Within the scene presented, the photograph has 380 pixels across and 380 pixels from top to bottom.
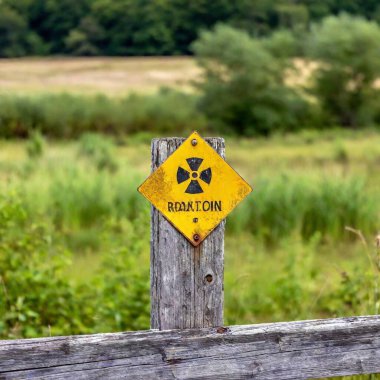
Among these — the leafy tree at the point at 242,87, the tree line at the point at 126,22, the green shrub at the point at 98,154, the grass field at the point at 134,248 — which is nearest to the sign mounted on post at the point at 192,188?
the grass field at the point at 134,248

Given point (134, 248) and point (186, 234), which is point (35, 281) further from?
point (186, 234)

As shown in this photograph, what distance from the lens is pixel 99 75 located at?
41.6 m

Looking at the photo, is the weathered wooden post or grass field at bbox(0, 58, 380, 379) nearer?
the weathered wooden post

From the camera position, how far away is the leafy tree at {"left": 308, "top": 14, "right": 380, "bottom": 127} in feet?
135

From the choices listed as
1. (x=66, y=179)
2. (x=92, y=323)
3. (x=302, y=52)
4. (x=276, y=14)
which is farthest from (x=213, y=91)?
(x=92, y=323)

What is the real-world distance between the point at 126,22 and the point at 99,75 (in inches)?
241

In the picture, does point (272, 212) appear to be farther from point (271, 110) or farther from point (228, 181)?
point (271, 110)

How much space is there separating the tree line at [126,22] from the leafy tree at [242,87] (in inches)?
96.1

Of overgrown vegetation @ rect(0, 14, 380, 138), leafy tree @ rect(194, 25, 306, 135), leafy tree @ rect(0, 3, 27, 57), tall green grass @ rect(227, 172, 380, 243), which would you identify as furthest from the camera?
leafy tree @ rect(194, 25, 306, 135)

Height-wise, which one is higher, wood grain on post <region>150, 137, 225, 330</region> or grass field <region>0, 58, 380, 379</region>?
wood grain on post <region>150, 137, 225, 330</region>

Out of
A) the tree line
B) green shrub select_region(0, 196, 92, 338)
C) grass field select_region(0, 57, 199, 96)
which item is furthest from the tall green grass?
grass field select_region(0, 57, 199, 96)

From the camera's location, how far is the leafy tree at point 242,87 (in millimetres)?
40219

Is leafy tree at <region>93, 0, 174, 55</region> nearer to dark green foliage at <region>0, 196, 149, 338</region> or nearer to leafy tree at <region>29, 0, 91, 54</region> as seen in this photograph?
leafy tree at <region>29, 0, 91, 54</region>

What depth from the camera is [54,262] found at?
5090 mm
